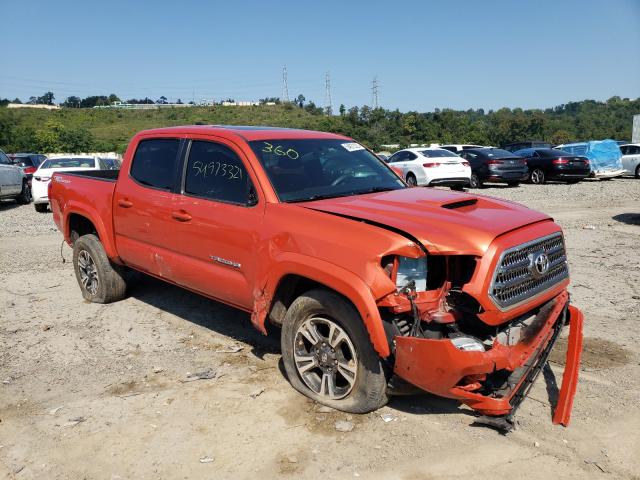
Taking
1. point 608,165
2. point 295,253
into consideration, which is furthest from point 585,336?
point 608,165

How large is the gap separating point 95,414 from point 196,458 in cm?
98

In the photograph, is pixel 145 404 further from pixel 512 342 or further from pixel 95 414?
pixel 512 342

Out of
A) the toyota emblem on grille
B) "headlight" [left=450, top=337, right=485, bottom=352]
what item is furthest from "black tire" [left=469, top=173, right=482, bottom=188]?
"headlight" [left=450, top=337, right=485, bottom=352]

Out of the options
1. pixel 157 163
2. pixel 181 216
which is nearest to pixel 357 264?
pixel 181 216

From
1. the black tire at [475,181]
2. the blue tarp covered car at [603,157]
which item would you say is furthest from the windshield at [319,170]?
the blue tarp covered car at [603,157]

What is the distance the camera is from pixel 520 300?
3459mm

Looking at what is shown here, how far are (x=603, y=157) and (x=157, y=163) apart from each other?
858 inches

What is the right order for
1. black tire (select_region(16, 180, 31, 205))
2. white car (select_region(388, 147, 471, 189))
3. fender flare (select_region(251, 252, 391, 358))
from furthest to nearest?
1. white car (select_region(388, 147, 471, 189))
2. black tire (select_region(16, 180, 31, 205))
3. fender flare (select_region(251, 252, 391, 358))

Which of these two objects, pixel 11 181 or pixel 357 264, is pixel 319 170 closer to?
pixel 357 264

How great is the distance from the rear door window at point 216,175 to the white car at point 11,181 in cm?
1278

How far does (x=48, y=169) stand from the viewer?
1473cm

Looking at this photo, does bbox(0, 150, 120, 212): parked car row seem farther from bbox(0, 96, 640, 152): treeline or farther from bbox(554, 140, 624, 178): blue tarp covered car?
bbox(0, 96, 640, 152): treeline

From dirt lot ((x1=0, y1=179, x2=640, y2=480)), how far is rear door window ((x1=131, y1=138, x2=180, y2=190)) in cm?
144

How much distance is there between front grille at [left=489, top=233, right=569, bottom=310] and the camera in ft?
10.8
